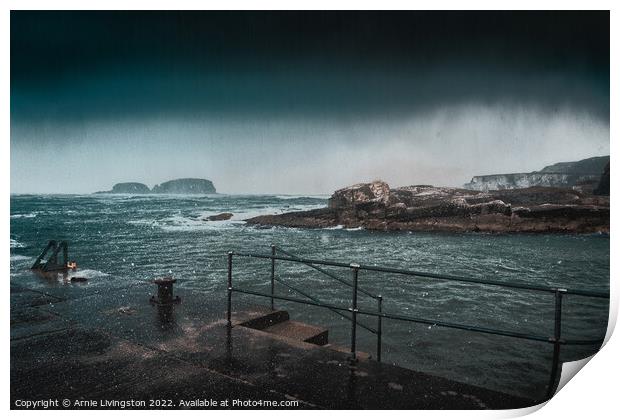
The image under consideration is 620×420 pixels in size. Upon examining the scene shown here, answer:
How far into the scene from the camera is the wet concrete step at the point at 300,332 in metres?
3.79

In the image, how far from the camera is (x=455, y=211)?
1992 cm

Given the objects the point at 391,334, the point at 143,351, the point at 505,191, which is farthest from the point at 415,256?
the point at 143,351

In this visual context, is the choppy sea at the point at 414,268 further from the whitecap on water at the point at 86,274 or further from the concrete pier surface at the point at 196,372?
the concrete pier surface at the point at 196,372

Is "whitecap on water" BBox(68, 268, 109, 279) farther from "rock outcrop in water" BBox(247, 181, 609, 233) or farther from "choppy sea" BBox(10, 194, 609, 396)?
"rock outcrop in water" BBox(247, 181, 609, 233)

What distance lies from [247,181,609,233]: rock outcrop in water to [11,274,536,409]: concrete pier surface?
4.77 m

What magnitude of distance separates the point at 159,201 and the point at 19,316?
5214 centimetres

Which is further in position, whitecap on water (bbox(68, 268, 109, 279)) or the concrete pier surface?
whitecap on water (bbox(68, 268, 109, 279))

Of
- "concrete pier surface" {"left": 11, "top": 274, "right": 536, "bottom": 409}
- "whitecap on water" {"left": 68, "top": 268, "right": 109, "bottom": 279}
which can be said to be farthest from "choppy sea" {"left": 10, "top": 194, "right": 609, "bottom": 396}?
"concrete pier surface" {"left": 11, "top": 274, "right": 536, "bottom": 409}

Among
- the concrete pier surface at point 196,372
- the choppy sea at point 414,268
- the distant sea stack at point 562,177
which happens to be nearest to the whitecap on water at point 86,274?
the choppy sea at point 414,268

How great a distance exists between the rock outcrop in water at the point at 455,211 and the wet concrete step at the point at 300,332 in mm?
4603

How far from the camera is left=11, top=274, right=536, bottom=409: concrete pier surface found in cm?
246

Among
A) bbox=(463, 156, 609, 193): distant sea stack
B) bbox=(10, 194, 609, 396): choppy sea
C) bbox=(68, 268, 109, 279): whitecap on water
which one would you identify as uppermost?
bbox=(463, 156, 609, 193): distant sea stack

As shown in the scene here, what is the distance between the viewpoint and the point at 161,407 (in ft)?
8.17

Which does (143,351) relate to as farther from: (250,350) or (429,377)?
(429,377)
